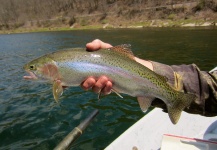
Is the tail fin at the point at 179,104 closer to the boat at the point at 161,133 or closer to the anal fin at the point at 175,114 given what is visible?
the anal fin at the point at 175,114

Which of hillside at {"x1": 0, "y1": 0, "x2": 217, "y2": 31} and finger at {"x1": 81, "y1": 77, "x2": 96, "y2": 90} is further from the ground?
finger at {"x1": 81, "y1": 77, "x2": 96, "y2": 90}

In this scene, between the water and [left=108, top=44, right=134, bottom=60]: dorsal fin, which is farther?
the water

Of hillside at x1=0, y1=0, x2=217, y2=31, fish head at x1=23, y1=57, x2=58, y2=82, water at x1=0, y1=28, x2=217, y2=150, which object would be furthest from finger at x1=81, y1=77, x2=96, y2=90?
hillside at x1=0, y1=0, x2=217, y2=31

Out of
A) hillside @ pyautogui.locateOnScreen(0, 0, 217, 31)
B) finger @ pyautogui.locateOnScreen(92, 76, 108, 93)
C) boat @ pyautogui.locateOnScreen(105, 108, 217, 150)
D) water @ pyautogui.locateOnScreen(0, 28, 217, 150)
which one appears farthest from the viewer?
hillside @ pyautogui.locateOnScreen(0, 0, 217, 31)

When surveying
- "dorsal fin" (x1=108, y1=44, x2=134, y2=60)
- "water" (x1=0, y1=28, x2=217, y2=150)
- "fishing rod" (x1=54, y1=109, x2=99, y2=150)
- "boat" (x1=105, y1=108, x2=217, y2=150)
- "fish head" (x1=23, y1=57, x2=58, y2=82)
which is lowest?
"water" (x1=0, y1=28, x2=217, y2=150)

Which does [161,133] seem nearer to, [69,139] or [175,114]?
[69,139]

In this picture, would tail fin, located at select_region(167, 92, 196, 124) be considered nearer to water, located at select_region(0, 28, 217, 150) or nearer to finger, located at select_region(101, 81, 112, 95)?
finger, located at select_region(101, 81, 112, 95)

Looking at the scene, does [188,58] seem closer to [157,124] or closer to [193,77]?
[157,124]
